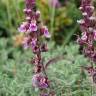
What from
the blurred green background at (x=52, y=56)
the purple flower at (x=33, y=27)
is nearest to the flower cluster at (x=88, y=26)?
the blurred green background at (x=52, y=56)

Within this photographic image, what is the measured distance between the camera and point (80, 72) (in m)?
3.27

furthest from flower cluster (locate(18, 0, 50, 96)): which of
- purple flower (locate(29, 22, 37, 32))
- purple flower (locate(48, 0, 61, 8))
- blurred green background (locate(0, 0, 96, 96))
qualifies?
purple flower (locate(48, 0, 61, 8))

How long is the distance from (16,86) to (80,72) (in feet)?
1.72

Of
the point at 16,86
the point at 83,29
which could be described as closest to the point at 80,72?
the point at 16,86

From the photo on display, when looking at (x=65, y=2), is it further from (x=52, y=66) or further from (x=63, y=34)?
(x=52, y=66)

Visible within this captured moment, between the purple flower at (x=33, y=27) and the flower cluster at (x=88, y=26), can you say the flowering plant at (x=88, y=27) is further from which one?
the purple flower at (x=33, y=27)

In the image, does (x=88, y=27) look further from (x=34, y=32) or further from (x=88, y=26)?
(x=34, y=32)

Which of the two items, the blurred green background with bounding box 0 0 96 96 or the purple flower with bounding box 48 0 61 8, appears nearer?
the blurred green background with bounding box 0 0 96 96

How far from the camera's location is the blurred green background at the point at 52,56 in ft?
9.95

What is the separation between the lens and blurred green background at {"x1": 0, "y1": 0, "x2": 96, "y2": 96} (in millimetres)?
3031

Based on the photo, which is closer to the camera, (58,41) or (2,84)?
(2,84)

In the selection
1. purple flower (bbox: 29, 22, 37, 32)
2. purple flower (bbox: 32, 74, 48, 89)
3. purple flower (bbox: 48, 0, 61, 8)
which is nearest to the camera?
purple flower (bbox: 29, 22, 37, 32)

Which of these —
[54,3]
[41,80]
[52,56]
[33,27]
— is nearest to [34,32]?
[33,27]

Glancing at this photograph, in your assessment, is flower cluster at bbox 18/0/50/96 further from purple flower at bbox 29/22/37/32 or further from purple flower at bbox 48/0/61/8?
purple flower at bbox 48/0/61/8
